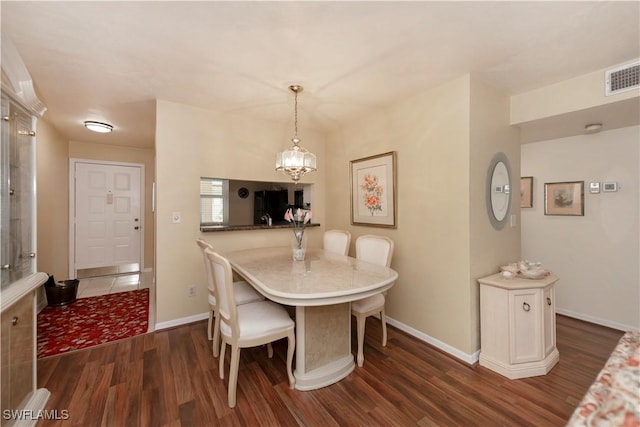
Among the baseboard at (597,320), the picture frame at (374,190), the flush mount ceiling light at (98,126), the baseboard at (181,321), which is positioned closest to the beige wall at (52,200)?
the flush mount ceiling light at (98,126)

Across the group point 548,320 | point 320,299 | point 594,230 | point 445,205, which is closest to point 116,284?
point 320,299

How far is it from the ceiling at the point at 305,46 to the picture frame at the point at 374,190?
0.69 metres

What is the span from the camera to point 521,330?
2.02 meters

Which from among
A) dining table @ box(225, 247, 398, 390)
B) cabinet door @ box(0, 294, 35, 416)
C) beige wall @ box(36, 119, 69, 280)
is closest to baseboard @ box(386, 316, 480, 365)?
dining table @ box(225, 247, 398, 390)

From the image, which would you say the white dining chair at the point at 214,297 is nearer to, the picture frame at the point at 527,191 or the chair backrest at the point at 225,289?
the chair backrest at the point at 225,289

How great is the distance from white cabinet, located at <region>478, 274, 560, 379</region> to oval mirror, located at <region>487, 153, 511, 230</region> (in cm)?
63

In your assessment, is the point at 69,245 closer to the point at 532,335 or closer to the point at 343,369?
the point at 343,369

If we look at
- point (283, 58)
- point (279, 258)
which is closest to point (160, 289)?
point (279, 258)

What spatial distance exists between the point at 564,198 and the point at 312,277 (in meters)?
3.24

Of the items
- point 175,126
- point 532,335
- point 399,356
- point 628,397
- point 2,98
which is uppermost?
point 175,126

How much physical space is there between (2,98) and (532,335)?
3742mm

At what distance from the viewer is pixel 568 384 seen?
1890 mm

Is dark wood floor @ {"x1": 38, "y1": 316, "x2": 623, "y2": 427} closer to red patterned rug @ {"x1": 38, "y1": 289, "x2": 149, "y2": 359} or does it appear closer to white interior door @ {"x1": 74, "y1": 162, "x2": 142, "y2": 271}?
red patterned rug @ {"x1": 38, "y1": 289, "x2": 149, "y2": 359}

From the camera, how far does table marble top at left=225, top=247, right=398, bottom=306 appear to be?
1578 mm
